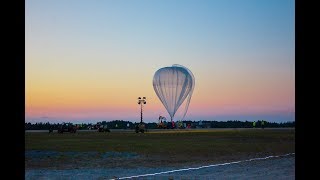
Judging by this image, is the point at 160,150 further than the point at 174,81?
No

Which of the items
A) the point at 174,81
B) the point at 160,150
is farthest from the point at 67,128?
the point at 160,150

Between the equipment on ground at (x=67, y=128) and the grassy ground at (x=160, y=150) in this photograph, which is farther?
the equipment on ground at (x=67, y=128)

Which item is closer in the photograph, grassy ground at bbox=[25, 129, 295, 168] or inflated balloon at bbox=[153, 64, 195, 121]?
grassy ground at bbox=[25, 129, 295, 168]

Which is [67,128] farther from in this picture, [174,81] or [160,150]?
[160,150]

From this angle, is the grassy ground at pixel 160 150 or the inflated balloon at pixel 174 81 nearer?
the grassy ground at pixel 160 150

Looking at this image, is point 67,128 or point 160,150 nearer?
point 160,150

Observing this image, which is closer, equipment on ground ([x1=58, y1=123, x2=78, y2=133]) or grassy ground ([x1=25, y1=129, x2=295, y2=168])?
grassy ground ([x1=25, y1=129, x2=295, y2=168])
